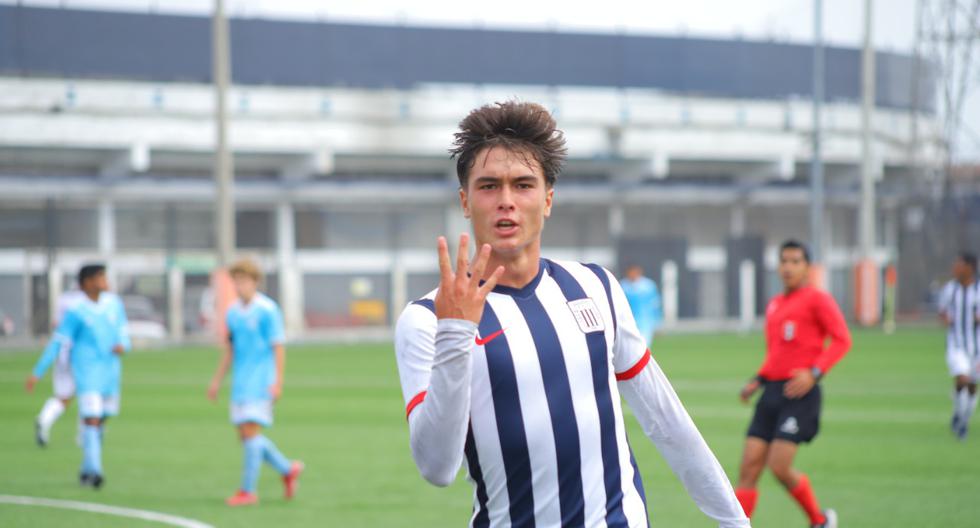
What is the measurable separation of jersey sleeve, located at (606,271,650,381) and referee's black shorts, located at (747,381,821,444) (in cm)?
547

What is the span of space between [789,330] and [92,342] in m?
6.91

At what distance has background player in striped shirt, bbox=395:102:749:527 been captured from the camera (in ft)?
11.2

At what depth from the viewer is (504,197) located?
336 cm

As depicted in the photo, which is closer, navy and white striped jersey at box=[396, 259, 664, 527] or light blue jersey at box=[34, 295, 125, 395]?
navy and white striped jersey at box=[396, 259, 664, 527]

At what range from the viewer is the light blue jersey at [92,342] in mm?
12531

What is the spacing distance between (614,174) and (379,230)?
1032 centimetres

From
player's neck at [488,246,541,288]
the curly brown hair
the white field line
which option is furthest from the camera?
the white field line

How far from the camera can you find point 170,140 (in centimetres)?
4284

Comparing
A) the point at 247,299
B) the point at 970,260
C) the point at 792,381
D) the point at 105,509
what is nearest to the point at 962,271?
the point at 970,260

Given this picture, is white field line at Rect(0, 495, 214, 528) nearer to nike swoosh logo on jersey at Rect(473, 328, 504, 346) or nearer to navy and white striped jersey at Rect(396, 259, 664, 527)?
navy and white striped jersey at Rect(396, 259, 664, 527)

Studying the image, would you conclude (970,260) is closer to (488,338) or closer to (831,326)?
(831,326)

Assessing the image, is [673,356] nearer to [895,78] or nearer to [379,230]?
[379,230]

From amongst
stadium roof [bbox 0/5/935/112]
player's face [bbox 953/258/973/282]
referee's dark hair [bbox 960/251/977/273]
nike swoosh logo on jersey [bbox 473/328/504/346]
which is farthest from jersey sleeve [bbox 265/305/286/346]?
stadium roof [bbox 0/5/935/112]

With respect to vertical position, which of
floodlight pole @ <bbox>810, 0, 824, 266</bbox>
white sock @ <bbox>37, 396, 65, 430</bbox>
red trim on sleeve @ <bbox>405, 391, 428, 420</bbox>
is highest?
floodlight pole @ <bbox>810, 0, 824, 266</bbox>
